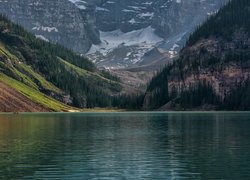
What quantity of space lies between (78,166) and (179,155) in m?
22.9

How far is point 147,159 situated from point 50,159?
16899 millimetres

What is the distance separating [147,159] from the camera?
105 m

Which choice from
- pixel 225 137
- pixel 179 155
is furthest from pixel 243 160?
pixel 225 137

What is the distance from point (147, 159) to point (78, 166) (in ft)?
48.4

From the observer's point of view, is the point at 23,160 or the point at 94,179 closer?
the point at 94,179

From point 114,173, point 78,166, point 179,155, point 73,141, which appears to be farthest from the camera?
point 73,141

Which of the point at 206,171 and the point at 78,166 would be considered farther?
the point at 78,166

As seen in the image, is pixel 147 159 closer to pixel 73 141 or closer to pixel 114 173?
pixel 114 173

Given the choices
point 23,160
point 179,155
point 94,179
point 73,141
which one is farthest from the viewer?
point 73,141

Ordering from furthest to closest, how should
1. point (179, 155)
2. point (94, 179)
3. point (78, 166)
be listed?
point (179, 155)
point (78, 166)
point (94, 179)

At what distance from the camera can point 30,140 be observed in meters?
144

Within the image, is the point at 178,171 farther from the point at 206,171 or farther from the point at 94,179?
the point at 94,179

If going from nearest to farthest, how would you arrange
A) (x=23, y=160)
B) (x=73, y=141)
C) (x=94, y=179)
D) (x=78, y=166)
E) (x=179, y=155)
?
(x=94, y=179) → (x=78, y=166) → (x=23, y=160) → (x=179, y=155) → (x=73, y=141)

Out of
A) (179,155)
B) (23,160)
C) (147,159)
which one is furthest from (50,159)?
(179,155)
